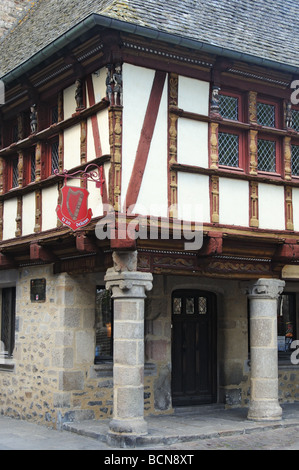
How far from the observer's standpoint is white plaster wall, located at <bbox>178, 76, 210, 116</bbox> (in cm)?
1000

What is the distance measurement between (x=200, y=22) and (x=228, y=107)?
135 centimetres

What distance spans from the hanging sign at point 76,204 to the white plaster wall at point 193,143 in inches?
47.4

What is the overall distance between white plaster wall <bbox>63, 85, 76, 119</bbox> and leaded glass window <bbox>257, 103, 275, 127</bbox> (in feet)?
9.20

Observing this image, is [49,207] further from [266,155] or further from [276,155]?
[276,155]

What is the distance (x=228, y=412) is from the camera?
11.6 meters

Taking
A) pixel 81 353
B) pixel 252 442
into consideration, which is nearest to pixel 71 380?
pixel 81 353

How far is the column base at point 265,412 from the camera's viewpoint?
1041cm

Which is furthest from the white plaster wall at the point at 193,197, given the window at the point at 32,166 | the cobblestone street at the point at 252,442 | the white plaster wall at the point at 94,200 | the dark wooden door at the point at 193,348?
the window at the point at 32,166

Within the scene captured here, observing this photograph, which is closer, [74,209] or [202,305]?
[74,209]

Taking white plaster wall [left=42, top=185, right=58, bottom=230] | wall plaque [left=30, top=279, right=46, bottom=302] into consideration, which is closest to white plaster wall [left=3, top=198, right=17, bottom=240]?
wall plaque [left=30, top=279, right=46, bottom=302]

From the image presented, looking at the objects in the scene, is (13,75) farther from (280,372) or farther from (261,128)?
(280,372)

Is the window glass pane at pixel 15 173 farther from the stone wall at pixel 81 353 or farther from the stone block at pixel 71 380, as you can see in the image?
the stone block at pixel 71 380

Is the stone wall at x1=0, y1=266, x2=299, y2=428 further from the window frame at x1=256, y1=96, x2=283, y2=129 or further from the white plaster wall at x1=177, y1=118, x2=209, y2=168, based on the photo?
the window frame at x1=256, y1=96, x2=283, y2=129

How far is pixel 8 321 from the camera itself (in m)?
12.9
